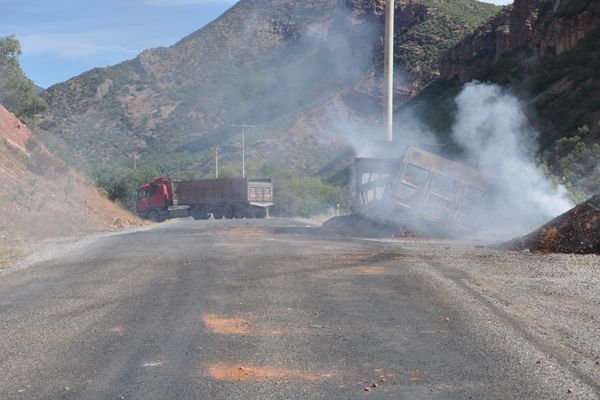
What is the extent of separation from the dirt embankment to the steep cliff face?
114 ft

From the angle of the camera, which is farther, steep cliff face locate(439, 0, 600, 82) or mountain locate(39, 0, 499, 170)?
mountain locate(39, 0, 499, 170)

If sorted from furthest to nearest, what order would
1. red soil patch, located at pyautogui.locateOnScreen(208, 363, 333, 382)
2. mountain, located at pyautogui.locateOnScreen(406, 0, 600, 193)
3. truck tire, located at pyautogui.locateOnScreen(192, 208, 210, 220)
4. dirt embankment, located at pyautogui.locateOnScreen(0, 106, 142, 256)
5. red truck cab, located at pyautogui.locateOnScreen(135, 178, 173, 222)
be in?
truck tire, located at pyautogui.locateOnScreen(192, 208, 210, 220), red truck cab, located at pyautogui.locateOnScreen(135, 178, 173, 222), mountain, located at pyautogui.locateOnScreen(406, 0, 600, 193), dirt embankment, located at pyautogui.locateOnScreen(0, 106, 142, 256), red soil patch, located at pyautogui.locateOnScreen(208, 363, 333, 382)

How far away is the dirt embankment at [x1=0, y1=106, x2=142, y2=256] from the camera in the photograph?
26984mm

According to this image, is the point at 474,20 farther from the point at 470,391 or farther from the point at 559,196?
the point at 470,391

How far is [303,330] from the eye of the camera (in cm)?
819

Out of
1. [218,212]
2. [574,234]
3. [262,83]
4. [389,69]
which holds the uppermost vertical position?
[262,83]

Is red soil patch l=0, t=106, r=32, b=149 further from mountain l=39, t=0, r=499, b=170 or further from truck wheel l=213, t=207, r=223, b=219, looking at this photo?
mountain l=39, t=0, r=499, b=170

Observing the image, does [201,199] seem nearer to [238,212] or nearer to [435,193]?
[238,212]

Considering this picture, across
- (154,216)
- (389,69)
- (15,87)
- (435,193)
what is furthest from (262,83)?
(435,193)

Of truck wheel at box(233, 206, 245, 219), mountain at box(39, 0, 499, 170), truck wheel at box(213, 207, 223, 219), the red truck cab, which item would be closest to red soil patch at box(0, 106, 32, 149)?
the red truck cab

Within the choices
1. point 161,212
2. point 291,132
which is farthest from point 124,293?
point 291,132

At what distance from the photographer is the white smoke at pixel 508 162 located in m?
22.4

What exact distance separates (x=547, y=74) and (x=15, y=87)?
1461 inches

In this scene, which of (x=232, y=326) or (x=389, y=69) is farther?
(x=389, y=69)
